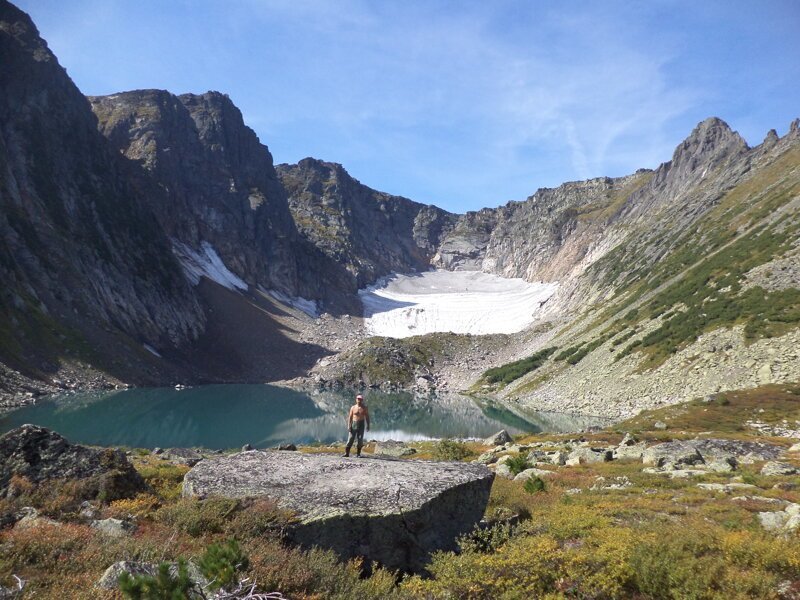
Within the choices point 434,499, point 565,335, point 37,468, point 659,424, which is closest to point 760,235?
point 565,335

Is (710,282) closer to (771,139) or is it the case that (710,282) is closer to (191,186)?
(771,139)

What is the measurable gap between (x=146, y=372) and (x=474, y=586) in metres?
102

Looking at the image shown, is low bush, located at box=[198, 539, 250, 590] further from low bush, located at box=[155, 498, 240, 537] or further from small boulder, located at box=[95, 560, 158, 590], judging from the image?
low bush, located at box=[155, 498, 240, 537]

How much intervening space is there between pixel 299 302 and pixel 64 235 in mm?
97060

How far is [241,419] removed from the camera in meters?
67.5

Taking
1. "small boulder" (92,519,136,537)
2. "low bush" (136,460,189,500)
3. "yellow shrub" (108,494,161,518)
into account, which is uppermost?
"small boulder" (92,519,136,537)

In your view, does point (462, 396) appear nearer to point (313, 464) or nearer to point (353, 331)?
point (353, 331)

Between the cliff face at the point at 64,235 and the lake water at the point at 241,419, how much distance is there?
1763cm

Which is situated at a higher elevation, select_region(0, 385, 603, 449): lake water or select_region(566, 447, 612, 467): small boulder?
select_region(566, 447, 612, 467): small boulder

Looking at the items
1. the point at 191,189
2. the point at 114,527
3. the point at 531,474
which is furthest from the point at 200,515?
the point at 191,189

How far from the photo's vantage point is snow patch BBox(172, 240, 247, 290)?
15119 cm

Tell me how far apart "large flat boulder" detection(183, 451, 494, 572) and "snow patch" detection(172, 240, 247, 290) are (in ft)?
484

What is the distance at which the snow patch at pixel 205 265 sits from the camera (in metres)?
151

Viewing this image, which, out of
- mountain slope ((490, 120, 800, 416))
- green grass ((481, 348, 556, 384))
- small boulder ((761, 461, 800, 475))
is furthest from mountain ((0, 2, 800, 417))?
small boulder ((761, 461, 800, 475))
